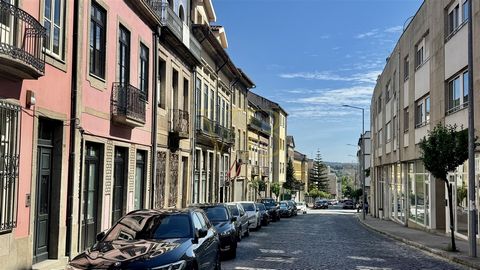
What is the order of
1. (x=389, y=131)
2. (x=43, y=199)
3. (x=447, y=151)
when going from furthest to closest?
(x=389, y=131)
(x=447, y=151)
(x=43, y=199)

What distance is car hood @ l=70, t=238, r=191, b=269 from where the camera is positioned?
7547 mm

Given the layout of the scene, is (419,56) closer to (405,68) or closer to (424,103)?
(424,103)

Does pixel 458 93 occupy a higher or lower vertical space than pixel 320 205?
higher

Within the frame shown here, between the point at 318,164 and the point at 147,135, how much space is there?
121461 mm

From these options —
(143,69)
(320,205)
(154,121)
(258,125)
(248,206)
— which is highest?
(258,125)

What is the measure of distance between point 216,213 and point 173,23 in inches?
384

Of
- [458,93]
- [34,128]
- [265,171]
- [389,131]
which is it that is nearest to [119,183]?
[34,128]

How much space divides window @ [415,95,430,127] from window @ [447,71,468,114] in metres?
3.56

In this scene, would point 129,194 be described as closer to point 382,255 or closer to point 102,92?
point 102,92

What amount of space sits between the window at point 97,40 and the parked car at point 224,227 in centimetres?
528

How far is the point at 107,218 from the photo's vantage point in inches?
630

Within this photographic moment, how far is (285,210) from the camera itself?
45.8m

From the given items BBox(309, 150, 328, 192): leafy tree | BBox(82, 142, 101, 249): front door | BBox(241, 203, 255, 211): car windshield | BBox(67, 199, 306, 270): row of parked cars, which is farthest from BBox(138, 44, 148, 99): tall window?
BBox(309, 150, 328, 192): leafy tree

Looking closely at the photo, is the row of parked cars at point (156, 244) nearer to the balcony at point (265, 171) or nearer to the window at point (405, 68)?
the window at point (405, 68)
